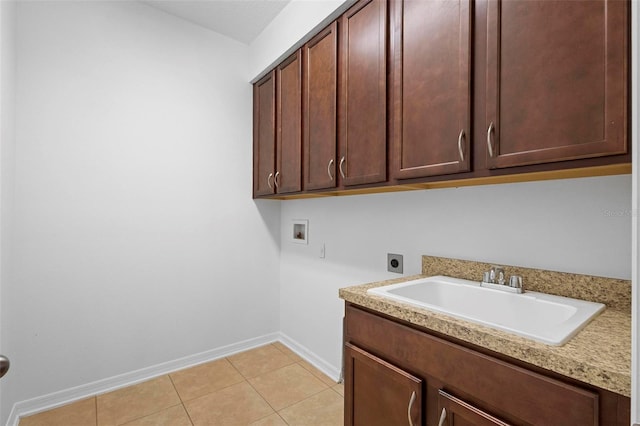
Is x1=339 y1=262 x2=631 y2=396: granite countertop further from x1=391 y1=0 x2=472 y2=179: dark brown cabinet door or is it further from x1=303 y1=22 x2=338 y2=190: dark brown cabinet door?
x1=303 y1=22 x2=338 y2=190: dark brown cabinet door

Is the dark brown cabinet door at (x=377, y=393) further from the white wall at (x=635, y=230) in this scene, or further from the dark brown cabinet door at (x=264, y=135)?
the dark brown cabinet door at (x=264, y=135)

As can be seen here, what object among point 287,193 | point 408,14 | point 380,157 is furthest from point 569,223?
point 287,193

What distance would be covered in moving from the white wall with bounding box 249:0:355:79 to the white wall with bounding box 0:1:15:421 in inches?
56.3

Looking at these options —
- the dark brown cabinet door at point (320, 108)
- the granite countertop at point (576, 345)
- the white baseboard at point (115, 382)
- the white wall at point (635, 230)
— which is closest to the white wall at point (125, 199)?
the white baseboard at point (115, 382)

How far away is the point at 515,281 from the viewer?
4.01ft

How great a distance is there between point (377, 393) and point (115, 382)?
6.28 ft

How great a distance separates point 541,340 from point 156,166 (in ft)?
7.80

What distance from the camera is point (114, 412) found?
1.83 m

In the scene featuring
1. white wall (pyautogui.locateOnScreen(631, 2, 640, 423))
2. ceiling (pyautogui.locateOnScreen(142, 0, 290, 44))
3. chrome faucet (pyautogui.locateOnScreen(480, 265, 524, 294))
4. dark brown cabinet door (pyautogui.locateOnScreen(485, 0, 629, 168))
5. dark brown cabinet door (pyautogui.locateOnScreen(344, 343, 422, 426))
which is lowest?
dark brown cabinet door (pyautogui.locateOnScreen(344, 343, 422, 426))

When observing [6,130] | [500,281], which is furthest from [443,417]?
[6,130]

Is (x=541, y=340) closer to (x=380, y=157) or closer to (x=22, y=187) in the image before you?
(x=380, y=157)

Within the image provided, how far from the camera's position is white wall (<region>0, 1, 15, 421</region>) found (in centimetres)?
141

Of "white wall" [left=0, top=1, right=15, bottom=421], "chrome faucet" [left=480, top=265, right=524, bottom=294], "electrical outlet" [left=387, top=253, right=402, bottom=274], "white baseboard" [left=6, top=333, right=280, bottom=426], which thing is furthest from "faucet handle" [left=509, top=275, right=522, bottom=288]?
"white wall" [left=0, top=1, right=15, bottom=421]

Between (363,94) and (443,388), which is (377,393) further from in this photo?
(363,94)
